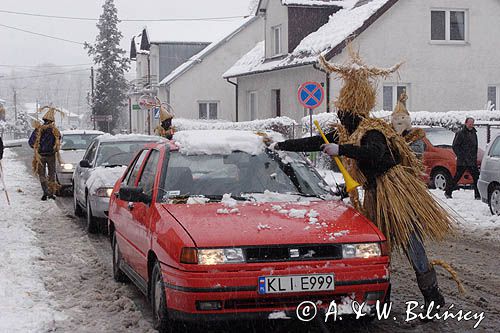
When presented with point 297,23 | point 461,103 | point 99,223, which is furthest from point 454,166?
point 297,23

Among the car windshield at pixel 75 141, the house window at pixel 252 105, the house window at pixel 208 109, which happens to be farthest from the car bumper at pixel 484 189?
the house window at pixel 208 109

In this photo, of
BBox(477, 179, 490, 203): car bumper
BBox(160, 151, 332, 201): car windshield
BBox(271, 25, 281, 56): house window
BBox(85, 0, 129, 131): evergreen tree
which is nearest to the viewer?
BBox(160, 151, 332, 201): car windshield

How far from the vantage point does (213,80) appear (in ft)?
149

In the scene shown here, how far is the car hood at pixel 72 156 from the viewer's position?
18.1 metres

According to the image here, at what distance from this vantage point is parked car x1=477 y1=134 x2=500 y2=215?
1298 cm

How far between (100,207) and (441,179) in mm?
9558

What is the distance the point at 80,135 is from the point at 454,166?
9.67m

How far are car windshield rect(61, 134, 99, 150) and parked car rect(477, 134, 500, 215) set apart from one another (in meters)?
10.3

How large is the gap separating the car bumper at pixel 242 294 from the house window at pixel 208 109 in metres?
40.8

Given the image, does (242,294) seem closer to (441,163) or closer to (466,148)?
(466,148)

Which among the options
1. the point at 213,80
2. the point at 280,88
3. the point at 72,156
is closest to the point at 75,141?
the point at 72,156

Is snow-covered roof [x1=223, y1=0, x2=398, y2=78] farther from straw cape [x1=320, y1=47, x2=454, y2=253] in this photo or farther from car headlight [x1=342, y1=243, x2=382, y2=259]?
car headlight [x1=342, y1=243, x2=382, y2=259]

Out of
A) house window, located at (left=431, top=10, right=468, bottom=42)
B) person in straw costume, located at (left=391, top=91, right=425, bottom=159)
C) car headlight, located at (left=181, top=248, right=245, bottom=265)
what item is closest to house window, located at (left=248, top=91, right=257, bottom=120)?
house window, located at (left=431, top=10, right=468, bottom=42)

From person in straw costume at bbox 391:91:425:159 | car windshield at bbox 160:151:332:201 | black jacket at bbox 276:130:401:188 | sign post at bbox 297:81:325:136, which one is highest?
sign post at bbox 297:81:325:136
